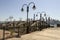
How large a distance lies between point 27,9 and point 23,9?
2.72m

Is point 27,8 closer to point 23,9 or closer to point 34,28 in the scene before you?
point 23,9

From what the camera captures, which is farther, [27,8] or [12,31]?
[27,8]

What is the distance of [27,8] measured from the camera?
995 inches

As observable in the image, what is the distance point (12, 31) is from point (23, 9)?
338 inches

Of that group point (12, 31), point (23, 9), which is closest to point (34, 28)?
point (23, 9)

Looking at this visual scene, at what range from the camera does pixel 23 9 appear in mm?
27766

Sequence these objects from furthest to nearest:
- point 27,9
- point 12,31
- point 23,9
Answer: point 23,9 → point 27,9 → point 12,31

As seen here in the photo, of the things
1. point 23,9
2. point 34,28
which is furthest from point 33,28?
point 23,9

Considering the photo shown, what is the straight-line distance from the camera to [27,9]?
2516 centimetres

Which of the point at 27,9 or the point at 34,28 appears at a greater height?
the point at 27,9

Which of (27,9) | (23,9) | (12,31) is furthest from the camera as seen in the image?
(23,9)

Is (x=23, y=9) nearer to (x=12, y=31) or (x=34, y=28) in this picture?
(x=34, y=28)

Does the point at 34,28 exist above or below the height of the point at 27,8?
below

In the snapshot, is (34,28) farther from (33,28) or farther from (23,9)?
(23,9)
